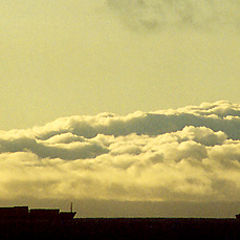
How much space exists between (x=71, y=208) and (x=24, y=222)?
43325mm

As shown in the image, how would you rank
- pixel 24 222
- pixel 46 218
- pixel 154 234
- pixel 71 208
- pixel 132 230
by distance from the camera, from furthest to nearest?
pixel 71 208 < pixel 46 218 < pixel 24 222 < pixel 132 230 < pixel 154 234

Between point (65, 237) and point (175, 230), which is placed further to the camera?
point (175, 230)

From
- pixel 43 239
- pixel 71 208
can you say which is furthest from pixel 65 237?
pixel 71 208

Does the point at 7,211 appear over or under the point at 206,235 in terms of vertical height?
over

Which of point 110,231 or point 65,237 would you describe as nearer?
point 65,237

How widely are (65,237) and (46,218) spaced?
4821 centimetres

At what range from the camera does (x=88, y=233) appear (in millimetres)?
111000

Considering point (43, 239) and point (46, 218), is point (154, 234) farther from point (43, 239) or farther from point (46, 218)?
point (46, 218)

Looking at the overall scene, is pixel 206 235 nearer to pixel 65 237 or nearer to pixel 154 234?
pixel 154 234

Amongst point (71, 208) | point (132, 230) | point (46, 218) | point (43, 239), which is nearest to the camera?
point (43, 239)

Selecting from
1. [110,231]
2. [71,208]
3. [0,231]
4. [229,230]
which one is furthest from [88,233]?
[71,208]

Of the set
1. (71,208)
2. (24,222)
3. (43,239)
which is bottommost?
(43,239)

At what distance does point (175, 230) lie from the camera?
4715 inches

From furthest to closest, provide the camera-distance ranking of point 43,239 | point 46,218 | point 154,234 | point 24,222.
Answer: point 46,218 < point 24,222 < point 154,234 < point 43,239
